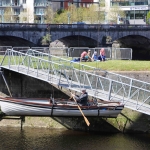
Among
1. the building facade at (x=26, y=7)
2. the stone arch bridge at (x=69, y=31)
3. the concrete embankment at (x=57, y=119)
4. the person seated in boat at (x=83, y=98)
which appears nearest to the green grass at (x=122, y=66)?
the concrete embankment at (x=57, y=119)

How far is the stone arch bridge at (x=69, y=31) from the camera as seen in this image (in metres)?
83.3

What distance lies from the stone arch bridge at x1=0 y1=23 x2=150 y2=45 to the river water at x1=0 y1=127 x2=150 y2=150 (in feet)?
148

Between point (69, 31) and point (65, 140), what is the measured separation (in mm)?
54273

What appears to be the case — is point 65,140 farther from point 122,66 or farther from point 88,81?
point 122,66

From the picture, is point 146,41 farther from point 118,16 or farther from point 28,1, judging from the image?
point 28,1

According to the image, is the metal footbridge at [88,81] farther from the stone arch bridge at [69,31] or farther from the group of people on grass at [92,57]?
the stone arch bridge at [69,31]

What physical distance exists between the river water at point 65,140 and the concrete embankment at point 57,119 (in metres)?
0.60

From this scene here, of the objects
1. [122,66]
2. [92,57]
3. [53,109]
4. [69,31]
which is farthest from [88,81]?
[69,31]

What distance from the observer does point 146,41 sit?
9950 cm

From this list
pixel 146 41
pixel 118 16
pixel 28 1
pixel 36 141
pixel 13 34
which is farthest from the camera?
pixel 28 1

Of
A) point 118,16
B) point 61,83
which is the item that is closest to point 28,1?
point 118,16

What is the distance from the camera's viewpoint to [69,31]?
87500 millimetres

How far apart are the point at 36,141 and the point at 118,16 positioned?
99.4 metres

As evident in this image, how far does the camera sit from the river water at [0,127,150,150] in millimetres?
32906
